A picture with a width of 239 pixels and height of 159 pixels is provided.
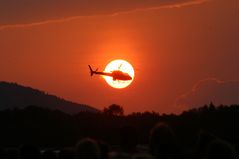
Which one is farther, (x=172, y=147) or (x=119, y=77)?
(x=119, y=77)

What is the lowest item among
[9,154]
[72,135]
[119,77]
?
[9,154]

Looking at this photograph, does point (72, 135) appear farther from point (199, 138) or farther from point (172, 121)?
point (199, 138)

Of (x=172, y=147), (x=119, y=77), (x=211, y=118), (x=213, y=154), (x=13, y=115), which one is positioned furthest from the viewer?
(x=13, y=115)

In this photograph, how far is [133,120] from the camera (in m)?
169

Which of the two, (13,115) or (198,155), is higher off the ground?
(13,115)

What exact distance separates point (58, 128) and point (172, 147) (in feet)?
430

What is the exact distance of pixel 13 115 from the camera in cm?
18338

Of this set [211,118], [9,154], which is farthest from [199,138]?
[211,118]

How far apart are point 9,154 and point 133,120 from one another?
4559 inches

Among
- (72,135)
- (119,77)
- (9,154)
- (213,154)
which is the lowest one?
(213,154)

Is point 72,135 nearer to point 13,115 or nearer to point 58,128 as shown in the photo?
point 58,128

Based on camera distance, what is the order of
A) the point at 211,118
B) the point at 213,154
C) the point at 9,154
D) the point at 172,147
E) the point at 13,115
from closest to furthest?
1. the point at 213,154
2. the point at 172,147
3. the point at 9,154
4. the point at 211,118
5. the point at 13,115

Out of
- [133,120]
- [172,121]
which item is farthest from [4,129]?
[172,121]

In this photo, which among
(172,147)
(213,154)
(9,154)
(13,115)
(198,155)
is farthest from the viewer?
(13,115)
